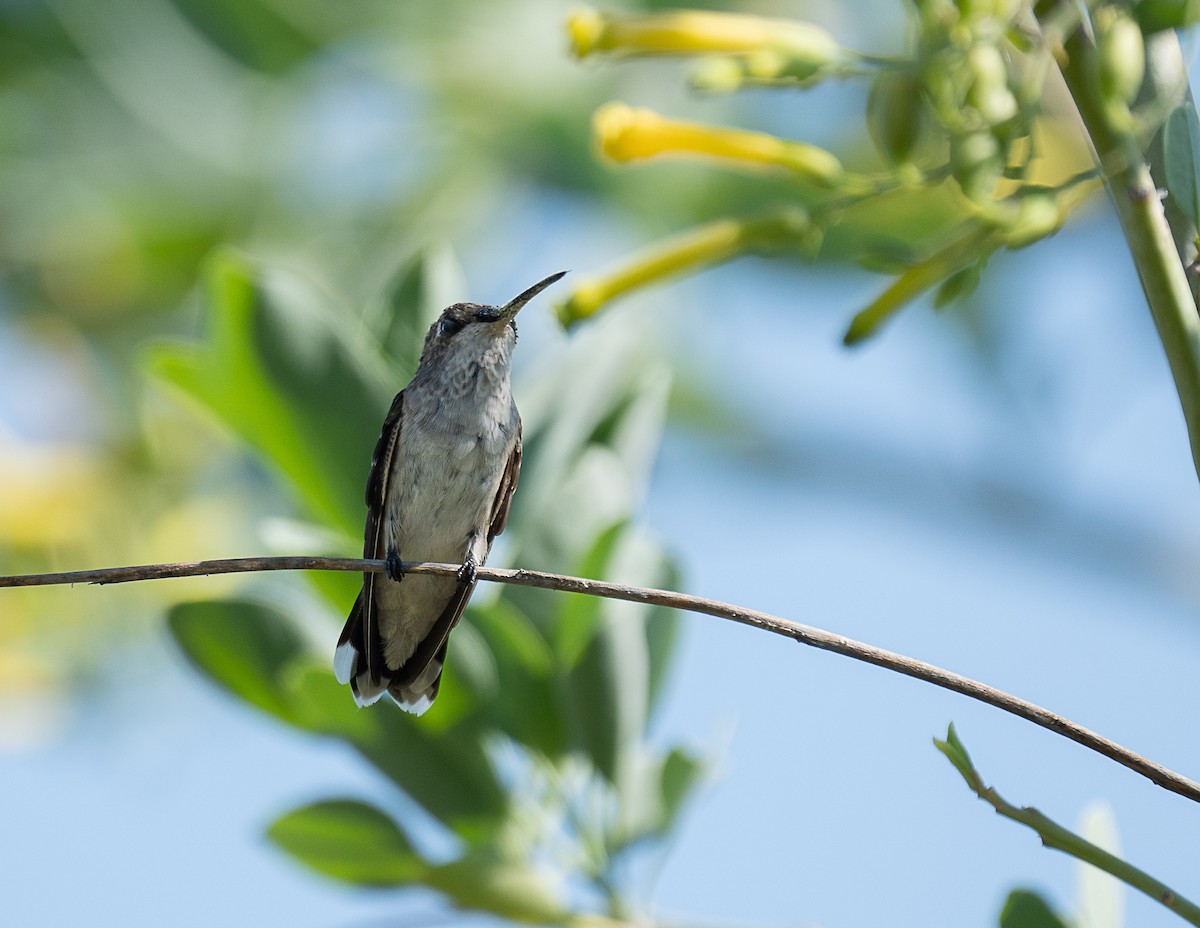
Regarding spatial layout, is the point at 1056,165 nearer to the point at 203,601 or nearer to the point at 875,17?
the point at 875,17

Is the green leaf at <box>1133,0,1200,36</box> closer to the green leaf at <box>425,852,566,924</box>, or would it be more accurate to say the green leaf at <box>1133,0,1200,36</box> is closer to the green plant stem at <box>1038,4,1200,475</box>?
the green plant stem at <box>1038,4,1200,475</box>

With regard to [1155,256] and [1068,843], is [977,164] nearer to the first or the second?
[1155,256]

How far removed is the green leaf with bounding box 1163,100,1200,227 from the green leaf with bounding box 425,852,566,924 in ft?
3.69

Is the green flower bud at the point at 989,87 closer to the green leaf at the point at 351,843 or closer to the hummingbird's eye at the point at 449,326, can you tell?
the green leaf at the point at 351,843

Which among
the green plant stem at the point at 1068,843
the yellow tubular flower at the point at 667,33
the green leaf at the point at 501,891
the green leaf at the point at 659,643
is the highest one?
the yellow tubular flower at the point at 667,33

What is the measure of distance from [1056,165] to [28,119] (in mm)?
4034

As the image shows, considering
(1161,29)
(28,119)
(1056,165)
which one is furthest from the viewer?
(28,119)

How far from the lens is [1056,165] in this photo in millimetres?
4730

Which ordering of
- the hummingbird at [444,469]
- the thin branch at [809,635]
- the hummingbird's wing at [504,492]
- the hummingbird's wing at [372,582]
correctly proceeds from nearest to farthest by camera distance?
the thin branch at [809,635] < the hummingbird's wing at [372,582] < the hummingbird at [444,469] < the hummingbird's wing at [504,492]

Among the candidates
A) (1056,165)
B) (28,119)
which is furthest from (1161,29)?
(28,119)

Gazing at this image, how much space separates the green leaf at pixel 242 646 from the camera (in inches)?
79.5

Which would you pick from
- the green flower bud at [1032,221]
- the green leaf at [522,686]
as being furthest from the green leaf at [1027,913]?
the green leaf at [522,686]

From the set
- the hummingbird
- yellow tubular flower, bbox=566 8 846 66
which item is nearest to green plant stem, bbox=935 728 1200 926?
yellow tubular flower, bbox=566 8 846 66

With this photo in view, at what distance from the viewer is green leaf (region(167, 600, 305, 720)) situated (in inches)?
79.5
